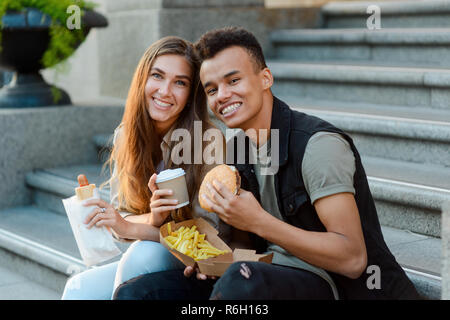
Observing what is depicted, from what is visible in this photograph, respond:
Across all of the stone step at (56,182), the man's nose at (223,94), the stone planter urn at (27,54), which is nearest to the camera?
the man's nose at (223,94)

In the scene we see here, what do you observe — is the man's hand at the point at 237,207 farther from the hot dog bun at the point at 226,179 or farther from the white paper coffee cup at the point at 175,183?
the white paper coffee cup at the point at 175,183

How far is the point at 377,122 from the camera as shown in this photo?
364 cm

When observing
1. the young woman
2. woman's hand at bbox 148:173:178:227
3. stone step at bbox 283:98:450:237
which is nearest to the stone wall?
stone step at bbox 283:98:450:237

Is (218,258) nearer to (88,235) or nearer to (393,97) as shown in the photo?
(88,235)

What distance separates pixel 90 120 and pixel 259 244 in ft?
8.92

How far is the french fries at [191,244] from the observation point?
2.43 meters

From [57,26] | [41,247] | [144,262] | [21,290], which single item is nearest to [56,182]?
[41,247]

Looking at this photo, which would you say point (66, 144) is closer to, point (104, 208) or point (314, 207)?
point (104, 208)

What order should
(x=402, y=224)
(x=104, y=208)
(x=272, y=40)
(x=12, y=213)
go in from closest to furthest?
(x=104, y=208), (x=402, y=224), (x=12, y=213), (x=272, y=40)

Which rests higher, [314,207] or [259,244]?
[314,207]

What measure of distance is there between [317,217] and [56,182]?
8.56 ft

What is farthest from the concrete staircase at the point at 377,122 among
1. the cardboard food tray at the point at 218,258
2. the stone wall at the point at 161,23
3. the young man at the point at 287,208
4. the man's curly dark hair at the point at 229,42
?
the man's curly dark hair at the point at 229,42

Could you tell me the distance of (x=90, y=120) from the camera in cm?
493
